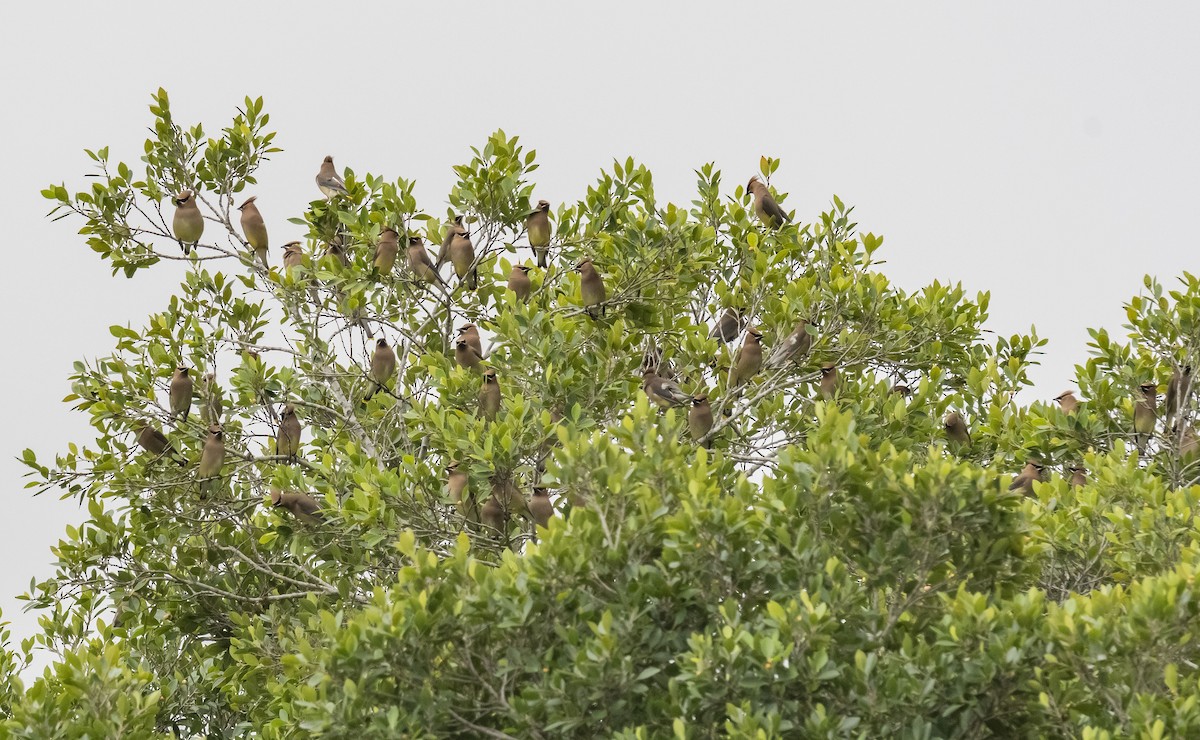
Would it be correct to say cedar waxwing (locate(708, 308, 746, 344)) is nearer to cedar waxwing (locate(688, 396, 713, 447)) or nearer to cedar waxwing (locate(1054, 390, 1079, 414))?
cedar waxwing (locate(688, 396, 713, 447))

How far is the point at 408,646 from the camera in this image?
605cm

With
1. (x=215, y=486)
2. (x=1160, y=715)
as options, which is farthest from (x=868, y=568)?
(x=215, y=486)

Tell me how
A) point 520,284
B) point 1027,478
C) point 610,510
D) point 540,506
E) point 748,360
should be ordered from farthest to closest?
point 520,284, point 748,360, point 1027,478, point 540,506, point 610,510

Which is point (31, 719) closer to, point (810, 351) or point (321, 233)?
point (321, 233)

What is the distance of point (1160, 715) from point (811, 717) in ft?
4.60

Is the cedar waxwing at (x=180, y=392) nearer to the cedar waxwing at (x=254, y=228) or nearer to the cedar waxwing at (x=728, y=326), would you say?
the cedar waxwing at (x=254, y=228)

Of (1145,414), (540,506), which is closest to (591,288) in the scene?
(540,506)

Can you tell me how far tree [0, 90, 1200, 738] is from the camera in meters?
5.86

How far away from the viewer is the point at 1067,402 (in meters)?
11.2

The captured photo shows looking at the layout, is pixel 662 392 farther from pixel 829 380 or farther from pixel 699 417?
pixel 829 380

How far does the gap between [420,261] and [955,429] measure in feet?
15.0

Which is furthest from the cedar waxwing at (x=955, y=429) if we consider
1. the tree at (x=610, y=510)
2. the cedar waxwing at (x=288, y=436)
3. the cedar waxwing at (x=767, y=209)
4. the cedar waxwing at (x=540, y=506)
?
the cedar waxwing at (x=288, y=436)

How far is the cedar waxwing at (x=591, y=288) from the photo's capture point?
10.2m

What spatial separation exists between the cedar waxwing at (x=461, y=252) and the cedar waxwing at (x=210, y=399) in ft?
7.34
